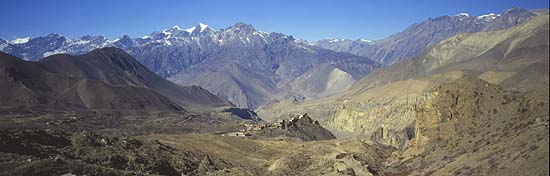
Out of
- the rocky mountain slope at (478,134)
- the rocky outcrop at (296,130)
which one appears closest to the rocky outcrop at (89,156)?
the rocky mountain slope at (478,134)

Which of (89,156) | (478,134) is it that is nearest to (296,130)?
(89,156)

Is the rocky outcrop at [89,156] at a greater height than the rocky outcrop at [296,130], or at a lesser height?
greater

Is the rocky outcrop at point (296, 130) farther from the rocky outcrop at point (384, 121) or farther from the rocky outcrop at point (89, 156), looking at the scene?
the rocky outcrop at point (89, 156)

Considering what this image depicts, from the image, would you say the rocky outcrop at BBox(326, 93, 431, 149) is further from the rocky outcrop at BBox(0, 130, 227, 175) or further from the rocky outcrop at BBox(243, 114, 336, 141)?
the rocky outcrop at BBox(0, 130, 227, 175)

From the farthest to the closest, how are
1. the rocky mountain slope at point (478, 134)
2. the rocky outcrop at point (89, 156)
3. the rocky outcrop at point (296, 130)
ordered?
the rocky outcrop at point (296, 130) → the rocky outcrop at point (89, 156) → the rocky mountain slope at point (478, 134)

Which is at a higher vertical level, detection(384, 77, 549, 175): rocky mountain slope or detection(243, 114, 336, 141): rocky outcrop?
detection(384, 77, 549, 175): rocky mountain slope

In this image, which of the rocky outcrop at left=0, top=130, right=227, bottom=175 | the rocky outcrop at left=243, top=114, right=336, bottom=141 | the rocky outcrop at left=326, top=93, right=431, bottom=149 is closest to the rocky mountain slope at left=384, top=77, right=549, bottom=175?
the rocky outcrop at left=0, top=130, right=227, bottom=175

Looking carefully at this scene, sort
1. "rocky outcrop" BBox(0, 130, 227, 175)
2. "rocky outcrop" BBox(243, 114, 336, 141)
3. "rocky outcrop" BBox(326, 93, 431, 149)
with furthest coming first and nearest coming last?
"rocky outcrop" BBox(326, 93, 431, 149) < "rocky outcrop" BBox(243, 114, 336, 141) < "rocky outcrop" BBox(0, 130, 227, 175)

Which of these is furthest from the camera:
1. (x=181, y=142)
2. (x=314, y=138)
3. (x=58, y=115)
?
(x=58, y=115)

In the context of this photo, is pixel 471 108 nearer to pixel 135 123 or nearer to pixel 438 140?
pixel 438 140

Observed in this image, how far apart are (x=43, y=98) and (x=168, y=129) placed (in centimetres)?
6318

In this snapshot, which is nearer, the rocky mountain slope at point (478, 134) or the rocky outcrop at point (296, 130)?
the rocky mountain slope at point (478, 134)

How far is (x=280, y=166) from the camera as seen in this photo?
5534 cm

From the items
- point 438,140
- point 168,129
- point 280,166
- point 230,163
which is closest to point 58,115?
point 168,129
